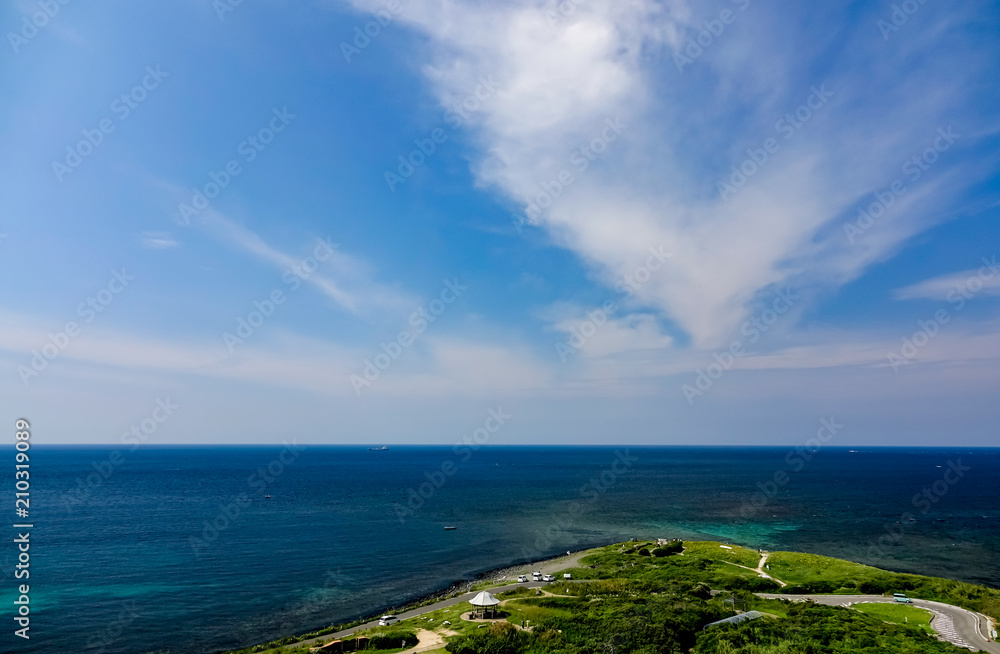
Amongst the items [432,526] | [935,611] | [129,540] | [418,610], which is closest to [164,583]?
[129,540]

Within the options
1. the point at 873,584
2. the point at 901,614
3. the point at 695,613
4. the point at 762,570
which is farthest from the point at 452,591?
the point at 873,584

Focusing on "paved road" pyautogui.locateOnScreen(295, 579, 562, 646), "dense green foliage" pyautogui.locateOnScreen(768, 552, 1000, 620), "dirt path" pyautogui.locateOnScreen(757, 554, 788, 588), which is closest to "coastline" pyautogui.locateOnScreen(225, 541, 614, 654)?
"paved road" pyautogui.locateOnScreen(295, 579, 562, 646)

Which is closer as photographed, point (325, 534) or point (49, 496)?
point (325, 534)

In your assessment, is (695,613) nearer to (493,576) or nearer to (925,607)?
(925,607)

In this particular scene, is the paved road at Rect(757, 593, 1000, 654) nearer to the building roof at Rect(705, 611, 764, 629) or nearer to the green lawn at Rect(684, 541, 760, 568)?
the building roof at Rect(705, 611, 764, 629)

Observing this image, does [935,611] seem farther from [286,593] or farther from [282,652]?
[286,593]

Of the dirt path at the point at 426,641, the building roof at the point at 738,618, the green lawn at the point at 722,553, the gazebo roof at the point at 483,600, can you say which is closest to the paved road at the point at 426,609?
the gazebo roof at the point at 483,600
